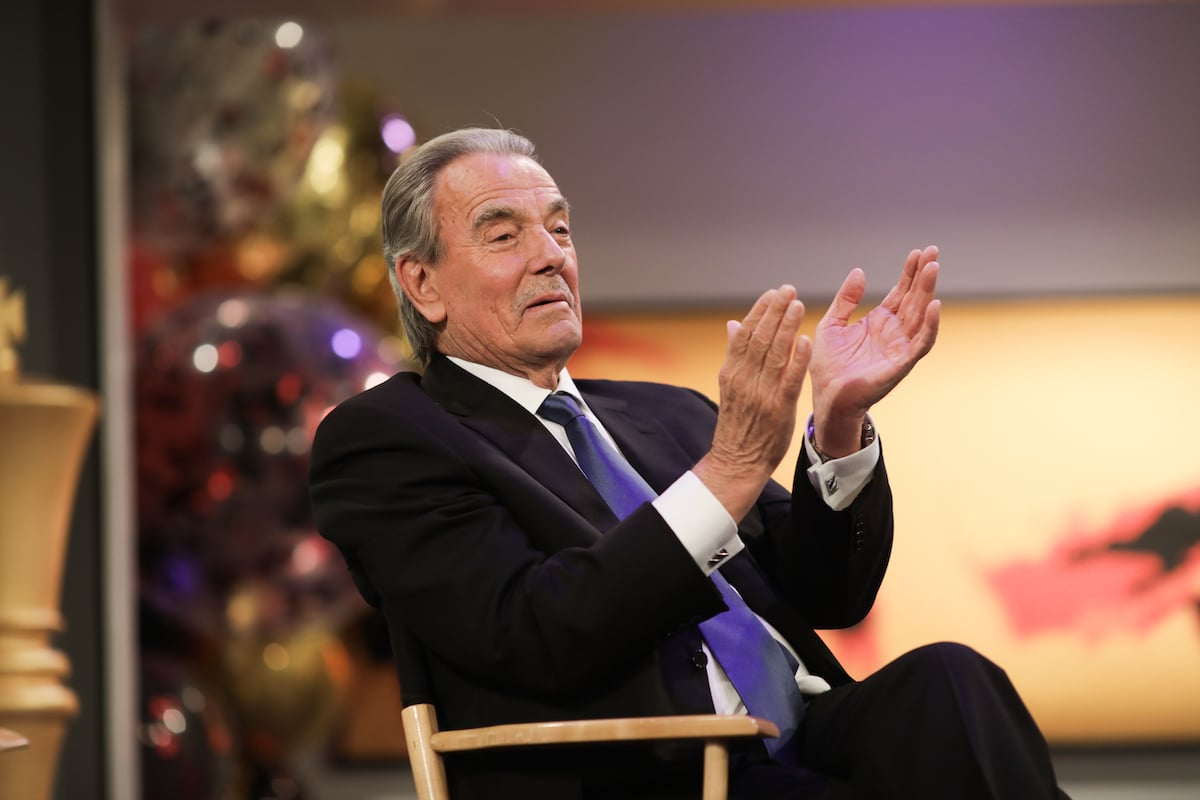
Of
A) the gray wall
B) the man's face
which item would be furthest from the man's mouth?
the gray wall

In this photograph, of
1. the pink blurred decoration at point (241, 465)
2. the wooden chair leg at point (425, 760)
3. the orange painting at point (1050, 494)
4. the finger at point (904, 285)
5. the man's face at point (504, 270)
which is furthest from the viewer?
the orange painting at point (1050, 494)

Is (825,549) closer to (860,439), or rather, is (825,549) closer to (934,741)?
(860,439)

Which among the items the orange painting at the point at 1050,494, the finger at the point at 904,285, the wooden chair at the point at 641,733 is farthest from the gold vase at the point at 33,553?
the orange painting at the point at 1050,494

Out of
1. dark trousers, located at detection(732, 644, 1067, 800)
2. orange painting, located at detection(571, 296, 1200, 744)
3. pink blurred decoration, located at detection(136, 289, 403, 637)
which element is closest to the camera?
dark trousers, located at detection(732, 644, 1067, 800)

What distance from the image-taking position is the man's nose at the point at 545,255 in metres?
2.07

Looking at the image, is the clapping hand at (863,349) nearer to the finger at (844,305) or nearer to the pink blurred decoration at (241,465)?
the finger at (844,305)

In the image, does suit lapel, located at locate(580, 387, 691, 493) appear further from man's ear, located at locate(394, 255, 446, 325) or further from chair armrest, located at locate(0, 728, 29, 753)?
chair armrest, located at locate(0, 728, 29, 753)

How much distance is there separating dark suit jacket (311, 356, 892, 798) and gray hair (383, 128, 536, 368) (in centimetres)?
8

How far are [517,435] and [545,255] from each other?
0.80 feet

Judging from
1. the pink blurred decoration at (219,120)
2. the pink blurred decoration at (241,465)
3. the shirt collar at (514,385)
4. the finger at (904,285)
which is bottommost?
the finger at (904,285)

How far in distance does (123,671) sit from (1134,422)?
3150mm

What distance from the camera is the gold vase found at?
2934 mm

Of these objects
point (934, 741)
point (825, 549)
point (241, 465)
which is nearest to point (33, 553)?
point (241, 465)

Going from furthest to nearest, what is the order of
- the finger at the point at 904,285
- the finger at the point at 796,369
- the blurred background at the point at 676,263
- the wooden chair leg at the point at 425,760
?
the blurred background at the point at 676,263 < the finger at the point at 904,285 < the wooden chair leg at the point at 425,760 < the finger at the point at 796,369
